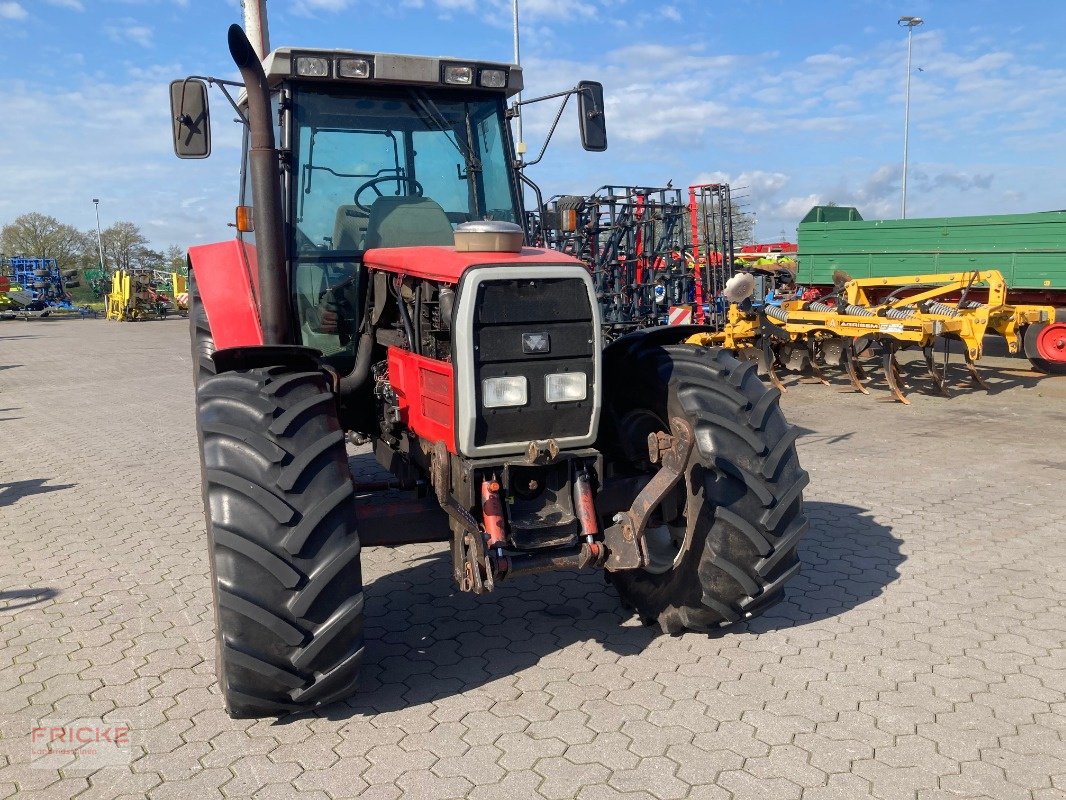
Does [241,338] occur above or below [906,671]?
above

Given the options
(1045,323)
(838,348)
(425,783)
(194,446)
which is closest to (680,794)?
(425,783)

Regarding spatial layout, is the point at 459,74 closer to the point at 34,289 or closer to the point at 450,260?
the point at 450,260

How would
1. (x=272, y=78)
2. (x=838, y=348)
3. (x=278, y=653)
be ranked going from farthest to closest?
(x=838, y=348) → (x=272, y=78) → (x=278, y=653)

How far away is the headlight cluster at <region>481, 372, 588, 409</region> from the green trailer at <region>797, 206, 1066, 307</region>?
11.4 metres

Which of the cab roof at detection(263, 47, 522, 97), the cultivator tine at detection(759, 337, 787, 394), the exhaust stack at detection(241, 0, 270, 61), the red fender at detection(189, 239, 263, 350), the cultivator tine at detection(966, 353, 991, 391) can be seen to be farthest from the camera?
the cultivator tine at detection(759, 337, 787, 394)

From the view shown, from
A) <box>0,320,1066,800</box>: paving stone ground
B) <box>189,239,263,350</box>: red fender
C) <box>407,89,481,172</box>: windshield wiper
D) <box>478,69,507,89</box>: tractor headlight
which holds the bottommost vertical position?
<box>0,320,1066,800</box>: paving stone ground

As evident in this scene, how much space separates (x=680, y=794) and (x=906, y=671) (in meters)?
1.33

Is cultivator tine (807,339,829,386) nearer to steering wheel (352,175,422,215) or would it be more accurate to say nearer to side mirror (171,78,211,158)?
steering wheel (352,175,422,215)

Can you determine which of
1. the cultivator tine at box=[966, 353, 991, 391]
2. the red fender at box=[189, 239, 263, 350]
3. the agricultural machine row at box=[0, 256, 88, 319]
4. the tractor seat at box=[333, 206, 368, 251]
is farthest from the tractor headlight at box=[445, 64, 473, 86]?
the agricultural machine row at box=[0, 256, 88, 319]

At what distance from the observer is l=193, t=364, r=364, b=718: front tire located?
289 cm

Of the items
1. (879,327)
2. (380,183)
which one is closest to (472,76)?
(380,183)

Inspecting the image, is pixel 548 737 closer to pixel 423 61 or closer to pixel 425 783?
pixel 425 783

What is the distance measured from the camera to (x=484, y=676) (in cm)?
352

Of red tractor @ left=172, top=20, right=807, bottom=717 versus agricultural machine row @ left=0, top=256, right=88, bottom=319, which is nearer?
red tractor @ left=172, top=20, right=807, bottom=717
